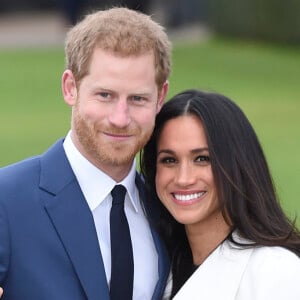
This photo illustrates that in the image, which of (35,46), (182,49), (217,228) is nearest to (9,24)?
(35,46)

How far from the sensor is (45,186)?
4488mm

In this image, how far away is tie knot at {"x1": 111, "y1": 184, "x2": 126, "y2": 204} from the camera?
461 cm

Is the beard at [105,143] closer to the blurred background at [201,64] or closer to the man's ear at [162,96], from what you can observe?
the man's ear at [162,96]

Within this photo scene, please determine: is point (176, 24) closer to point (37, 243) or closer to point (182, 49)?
point (182, 49)

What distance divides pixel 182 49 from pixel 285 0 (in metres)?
2.32

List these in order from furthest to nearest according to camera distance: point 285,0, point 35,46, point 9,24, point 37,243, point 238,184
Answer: point 9,24, point 35,46, point 285,0, point 238,184, point 37,243

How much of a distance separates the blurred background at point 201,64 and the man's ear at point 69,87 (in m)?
6.33

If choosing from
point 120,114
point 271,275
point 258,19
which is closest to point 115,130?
point 120,114

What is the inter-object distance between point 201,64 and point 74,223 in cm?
1765

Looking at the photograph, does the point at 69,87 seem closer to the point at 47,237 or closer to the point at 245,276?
the point at 47,237

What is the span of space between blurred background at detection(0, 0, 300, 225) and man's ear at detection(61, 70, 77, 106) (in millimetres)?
6333

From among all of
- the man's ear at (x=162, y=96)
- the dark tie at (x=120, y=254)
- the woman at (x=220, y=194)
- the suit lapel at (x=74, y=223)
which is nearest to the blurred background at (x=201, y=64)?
the woman at (x=220, y=194)

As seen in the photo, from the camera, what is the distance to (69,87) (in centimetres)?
461

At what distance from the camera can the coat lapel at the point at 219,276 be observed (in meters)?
4.53
